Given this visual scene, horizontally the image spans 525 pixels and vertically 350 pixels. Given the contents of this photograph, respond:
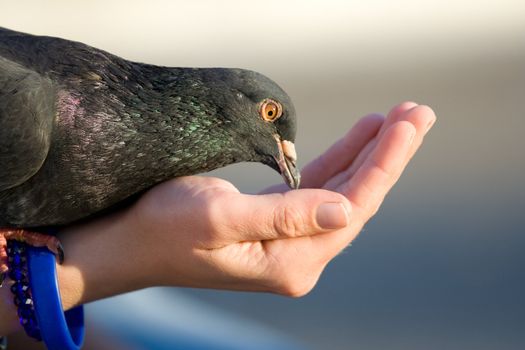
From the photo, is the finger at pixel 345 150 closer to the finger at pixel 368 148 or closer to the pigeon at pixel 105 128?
the finger at pixel 368 148

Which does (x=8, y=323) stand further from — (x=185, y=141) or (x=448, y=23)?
(x=448, y=23)

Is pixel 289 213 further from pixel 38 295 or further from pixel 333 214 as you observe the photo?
pixel 38 295

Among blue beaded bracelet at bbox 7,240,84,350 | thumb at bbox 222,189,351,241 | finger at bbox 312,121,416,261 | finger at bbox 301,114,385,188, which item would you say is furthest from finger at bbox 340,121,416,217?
blue beaded bracelet at bbox 7,240,84,350

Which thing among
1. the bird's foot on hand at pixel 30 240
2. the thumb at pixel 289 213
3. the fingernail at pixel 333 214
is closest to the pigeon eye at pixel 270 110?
the thumb at pixel 289 213

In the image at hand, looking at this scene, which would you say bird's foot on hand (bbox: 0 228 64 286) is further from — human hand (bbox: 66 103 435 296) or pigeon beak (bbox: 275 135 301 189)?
pigeon beak (bbox: 275 135 301 189)

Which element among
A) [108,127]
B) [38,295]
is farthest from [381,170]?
[38,295]

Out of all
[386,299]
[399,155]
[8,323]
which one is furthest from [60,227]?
[386,299]
